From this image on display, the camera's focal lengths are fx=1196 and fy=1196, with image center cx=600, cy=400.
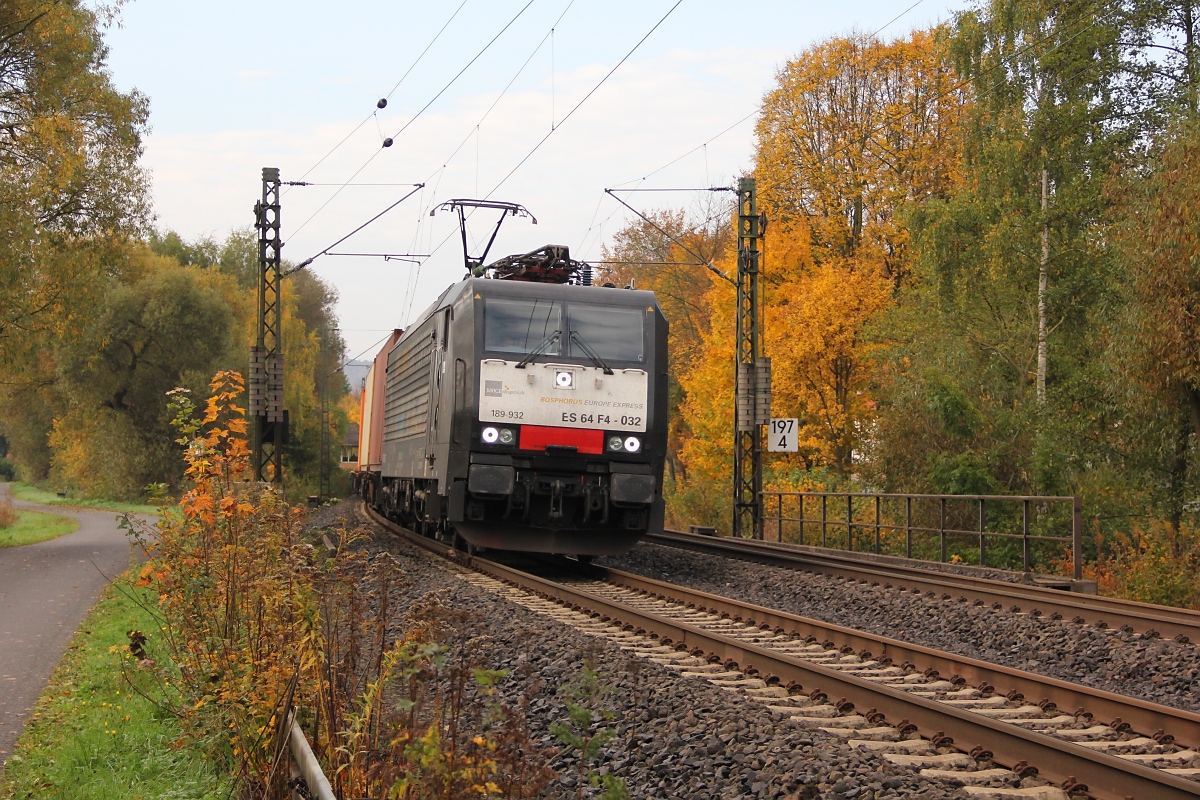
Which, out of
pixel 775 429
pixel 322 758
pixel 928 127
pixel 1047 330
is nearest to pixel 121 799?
pixel 322 758

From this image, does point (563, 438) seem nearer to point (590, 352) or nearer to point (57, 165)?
point (590, 352)

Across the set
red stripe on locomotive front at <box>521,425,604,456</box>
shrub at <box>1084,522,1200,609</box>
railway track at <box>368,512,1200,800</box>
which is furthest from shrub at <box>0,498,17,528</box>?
shrub at <box>1084,522,1200,609</box>

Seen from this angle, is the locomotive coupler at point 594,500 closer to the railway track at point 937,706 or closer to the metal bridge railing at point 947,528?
the railway track at point 937,706

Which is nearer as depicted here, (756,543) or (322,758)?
(322,758)

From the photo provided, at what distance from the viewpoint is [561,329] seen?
14609mm

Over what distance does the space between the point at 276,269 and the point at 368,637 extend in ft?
55.5

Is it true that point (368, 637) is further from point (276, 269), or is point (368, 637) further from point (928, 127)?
point (928, 127)

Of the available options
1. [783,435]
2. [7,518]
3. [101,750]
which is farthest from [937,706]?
[7,518]

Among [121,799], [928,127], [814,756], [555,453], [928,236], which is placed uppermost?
[928,127]

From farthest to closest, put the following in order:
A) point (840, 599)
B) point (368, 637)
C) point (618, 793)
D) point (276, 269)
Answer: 1. point (276, 269)
2. point (840, 599)
3. point (368, 637)
4. point (618, 793)

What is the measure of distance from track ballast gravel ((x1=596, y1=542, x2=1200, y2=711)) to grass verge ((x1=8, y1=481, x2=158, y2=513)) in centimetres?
2446

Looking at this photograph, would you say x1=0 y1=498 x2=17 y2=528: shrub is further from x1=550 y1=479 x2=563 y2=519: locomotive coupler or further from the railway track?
the railway track

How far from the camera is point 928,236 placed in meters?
27.4

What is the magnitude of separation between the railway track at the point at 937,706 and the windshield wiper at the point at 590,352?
12.9 ft
